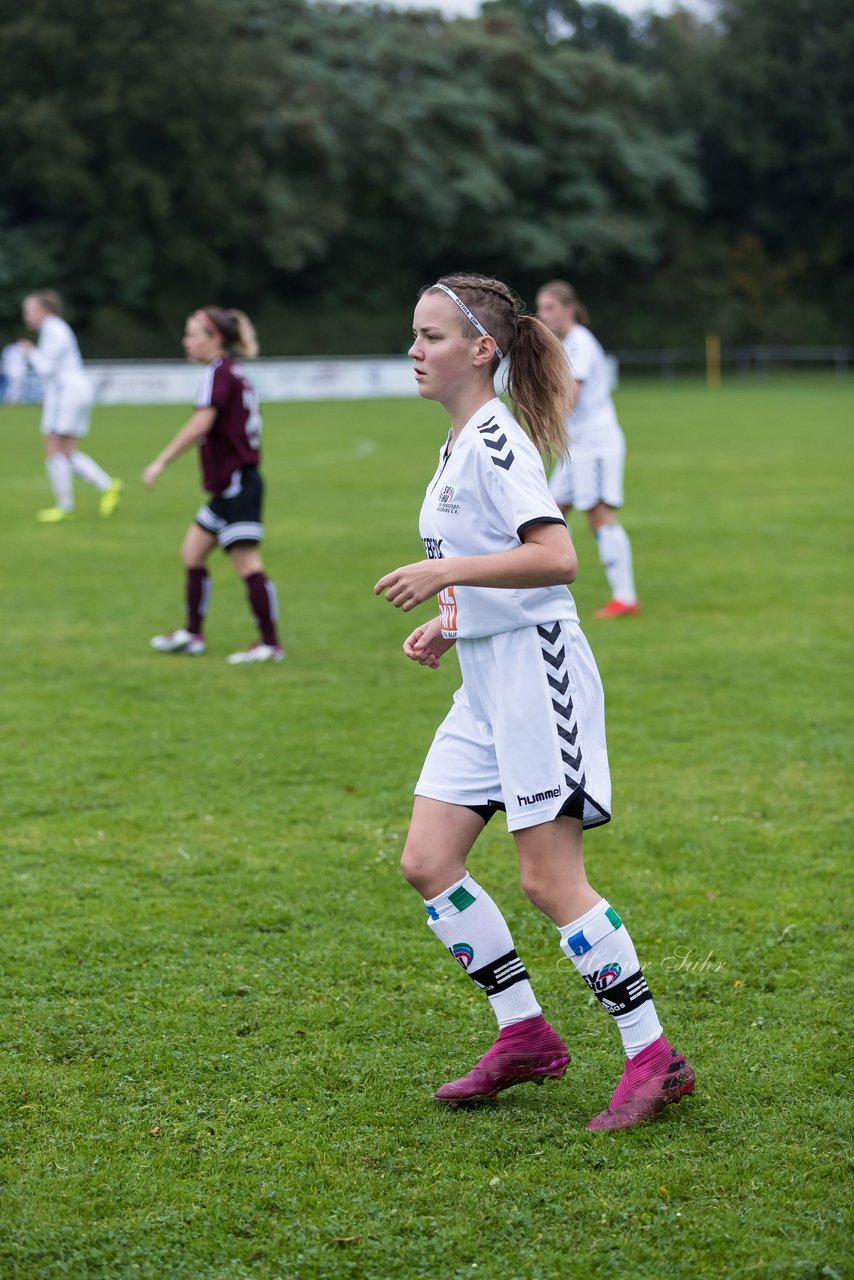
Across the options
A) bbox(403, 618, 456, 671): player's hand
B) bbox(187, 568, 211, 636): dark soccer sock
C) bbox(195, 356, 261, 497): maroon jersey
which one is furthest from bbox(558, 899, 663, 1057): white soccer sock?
bbox(187, 568, 211, 636): dark soccer sock

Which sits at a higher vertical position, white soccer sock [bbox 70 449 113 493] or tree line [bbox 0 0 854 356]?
tree line [bbox 0 0 854 356]

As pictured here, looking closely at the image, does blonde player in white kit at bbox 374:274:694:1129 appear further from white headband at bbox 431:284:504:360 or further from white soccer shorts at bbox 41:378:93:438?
white soccer shorts at bbox 41:378:93:438

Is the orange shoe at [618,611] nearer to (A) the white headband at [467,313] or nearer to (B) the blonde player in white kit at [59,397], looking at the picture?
(A) the white headband at [467,313]

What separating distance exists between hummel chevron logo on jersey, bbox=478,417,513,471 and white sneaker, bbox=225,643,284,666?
6000mm

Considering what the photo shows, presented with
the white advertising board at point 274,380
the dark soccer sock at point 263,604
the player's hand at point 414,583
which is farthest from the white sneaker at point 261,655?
the white advertising board at point 274,380

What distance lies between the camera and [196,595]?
967cm

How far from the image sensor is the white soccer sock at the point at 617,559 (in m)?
10.7

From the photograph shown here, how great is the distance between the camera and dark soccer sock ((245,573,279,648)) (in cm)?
939

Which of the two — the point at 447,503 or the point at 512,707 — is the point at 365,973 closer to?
the point at 512,707

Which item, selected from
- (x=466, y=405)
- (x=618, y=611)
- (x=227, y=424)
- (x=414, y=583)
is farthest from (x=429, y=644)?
(x=618, y=611)

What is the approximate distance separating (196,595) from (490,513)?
6.20 meters

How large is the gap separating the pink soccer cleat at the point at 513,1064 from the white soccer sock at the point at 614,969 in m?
0.23

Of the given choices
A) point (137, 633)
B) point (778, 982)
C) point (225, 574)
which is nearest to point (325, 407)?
point (225, 574)

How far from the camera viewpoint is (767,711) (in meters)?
8.19
